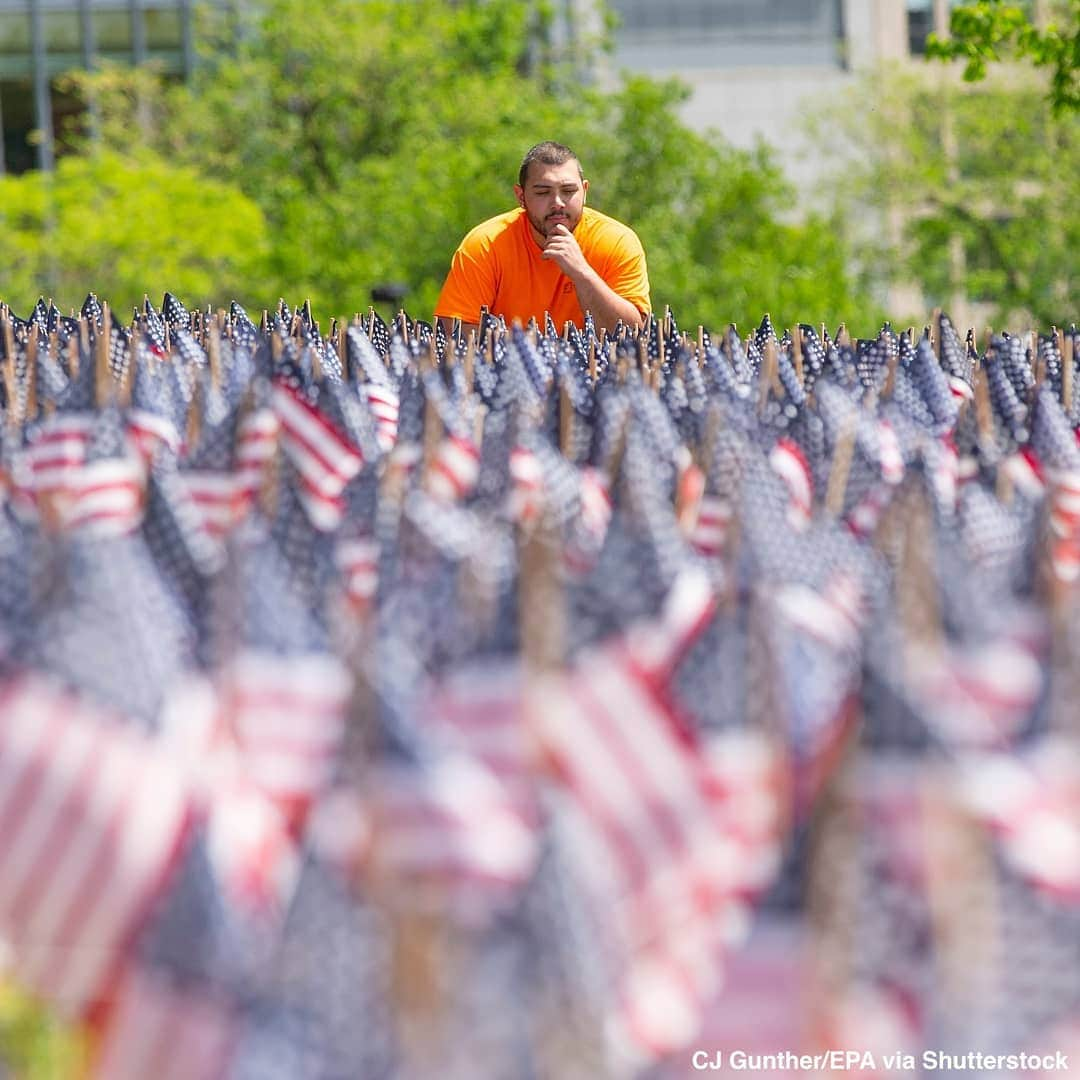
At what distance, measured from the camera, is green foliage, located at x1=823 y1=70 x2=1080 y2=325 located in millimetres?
39531

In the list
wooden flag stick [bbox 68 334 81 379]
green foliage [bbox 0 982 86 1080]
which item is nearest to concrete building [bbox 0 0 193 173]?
wooden flag stick [bbox 68 334 81 379]

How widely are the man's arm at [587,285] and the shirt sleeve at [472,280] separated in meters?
0.76

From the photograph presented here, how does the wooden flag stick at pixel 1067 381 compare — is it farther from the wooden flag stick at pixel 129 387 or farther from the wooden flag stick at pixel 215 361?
the wooden flag stick at pixel 129 387

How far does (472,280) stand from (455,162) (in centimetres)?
2503

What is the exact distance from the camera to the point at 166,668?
316 cm

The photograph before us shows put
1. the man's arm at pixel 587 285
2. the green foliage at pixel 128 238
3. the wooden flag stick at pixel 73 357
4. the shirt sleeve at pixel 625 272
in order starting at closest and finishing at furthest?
the wooden flag stick at pixel 73 357, the man's arm at pixel 587 285, the shirt sleeve at pixel 625 272, the green foliage at pixel 128 238

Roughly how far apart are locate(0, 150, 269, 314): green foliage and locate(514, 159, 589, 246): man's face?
2554 cm

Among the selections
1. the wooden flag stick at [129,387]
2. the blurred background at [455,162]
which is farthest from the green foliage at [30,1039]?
the blurred background at [455,162]

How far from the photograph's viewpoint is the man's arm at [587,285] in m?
8.58

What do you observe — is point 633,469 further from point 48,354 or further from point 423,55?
point 423,55

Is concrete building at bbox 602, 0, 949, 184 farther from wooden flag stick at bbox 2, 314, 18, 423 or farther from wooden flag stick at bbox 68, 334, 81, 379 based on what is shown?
wooden flag stick at bbox 2, 314, 18, 423

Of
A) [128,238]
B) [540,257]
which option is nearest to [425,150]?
[128,238]

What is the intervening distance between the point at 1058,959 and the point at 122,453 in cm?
205

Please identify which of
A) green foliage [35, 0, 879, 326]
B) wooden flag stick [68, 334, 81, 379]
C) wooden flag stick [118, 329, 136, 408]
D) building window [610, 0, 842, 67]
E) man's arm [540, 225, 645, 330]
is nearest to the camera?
wooden flag stick [118, 329, 136, 408]
